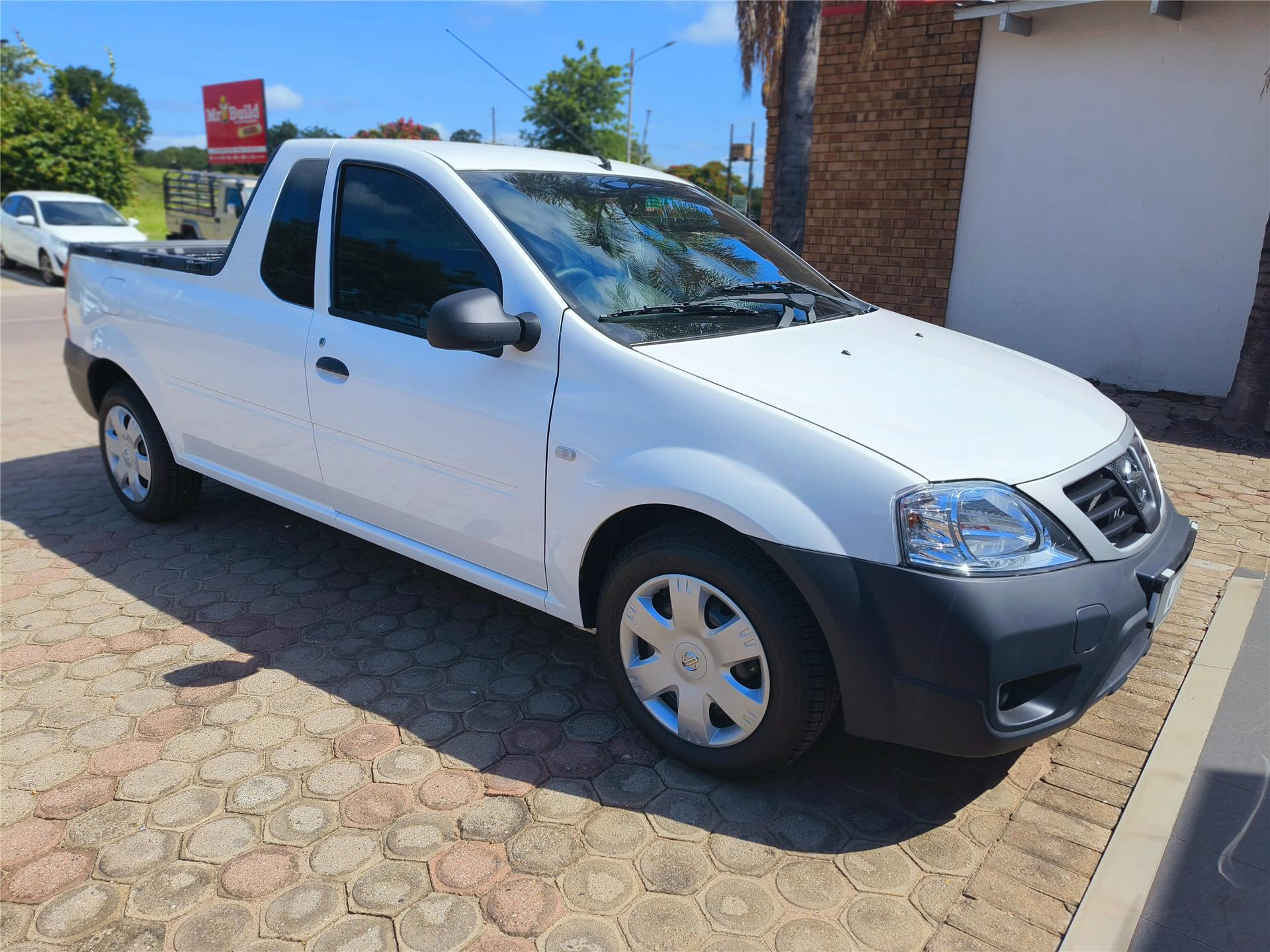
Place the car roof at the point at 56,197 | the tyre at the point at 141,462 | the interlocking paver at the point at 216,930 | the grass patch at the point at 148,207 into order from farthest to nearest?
the grass patch at the point at 148,207 < the car roof at the point at 56,197 < the tyre at the point at 141,462 < the interlocking paver at the point at 216,930

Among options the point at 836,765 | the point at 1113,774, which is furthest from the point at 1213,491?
the point at 836,765

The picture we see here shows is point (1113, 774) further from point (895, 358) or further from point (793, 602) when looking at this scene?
point (895, 358)

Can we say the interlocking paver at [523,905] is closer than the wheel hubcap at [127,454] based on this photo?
Yes

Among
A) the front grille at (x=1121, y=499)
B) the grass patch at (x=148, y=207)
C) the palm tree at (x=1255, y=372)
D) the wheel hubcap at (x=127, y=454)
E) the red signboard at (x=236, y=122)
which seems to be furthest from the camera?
the red signboard at (x=236, y=122)

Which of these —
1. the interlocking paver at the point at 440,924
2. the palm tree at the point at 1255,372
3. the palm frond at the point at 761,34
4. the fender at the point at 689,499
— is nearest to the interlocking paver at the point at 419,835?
the interlocking paver at the point at 440,924

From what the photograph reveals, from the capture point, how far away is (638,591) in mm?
2865

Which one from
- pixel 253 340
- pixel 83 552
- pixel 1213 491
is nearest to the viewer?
pixel 253 340

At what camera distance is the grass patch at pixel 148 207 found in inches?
1048

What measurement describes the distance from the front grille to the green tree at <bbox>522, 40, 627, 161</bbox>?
51.2 metres

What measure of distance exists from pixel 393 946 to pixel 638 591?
115 centimetres

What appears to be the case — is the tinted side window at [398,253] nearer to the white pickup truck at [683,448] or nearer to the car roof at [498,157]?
the white pickup truck at [683,448]

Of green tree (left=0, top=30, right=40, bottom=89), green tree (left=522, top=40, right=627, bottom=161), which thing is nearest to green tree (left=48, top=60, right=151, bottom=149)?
green tree (left=0, top=30, right=40, bottom=89)

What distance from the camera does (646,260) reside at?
11.0ft

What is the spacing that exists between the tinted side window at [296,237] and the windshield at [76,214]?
16750mm
